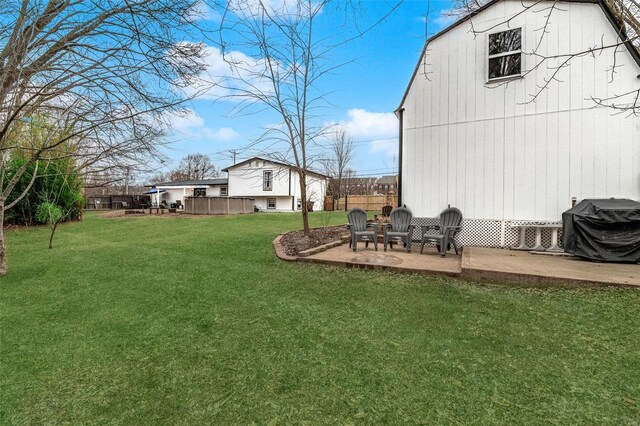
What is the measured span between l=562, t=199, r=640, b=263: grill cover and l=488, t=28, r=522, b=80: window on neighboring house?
3259mm

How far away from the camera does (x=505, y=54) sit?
21.5 feet

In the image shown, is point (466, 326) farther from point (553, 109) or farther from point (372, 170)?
point (372, 170)

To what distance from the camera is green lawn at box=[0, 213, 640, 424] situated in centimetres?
180

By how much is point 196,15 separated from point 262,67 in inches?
133

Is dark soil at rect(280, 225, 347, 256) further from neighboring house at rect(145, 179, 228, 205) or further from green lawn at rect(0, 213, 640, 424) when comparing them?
neighboring house at rect(145, 179, 228, 205)

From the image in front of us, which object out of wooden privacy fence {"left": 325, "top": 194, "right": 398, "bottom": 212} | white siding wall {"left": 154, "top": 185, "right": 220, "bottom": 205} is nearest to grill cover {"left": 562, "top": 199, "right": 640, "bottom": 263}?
wooden privacy fence {"left": 325, "top": 194, "right": 398, "bottom": 212}

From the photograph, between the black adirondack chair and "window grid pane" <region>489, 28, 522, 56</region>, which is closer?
the black adirondack chair

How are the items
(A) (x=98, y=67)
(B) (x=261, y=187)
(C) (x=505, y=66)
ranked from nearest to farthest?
(A) (x=98, y=67) → (C) (x=505, y=66) → (B) (x=261, y=187)

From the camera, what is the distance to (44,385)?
6.65 ft

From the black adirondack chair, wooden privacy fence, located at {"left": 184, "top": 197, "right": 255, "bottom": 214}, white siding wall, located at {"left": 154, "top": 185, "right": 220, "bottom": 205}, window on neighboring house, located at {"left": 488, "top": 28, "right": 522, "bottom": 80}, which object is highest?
window on neighboring house, located at {"left": 488, "top": 28, "right": 522, "bottom": 80}

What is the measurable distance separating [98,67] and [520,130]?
24.6ft

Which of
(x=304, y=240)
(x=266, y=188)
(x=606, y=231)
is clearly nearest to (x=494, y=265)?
(x=606, y=231)

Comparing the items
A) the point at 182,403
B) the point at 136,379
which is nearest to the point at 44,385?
the point at 136,379

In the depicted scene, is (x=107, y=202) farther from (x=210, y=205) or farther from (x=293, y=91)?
(x=293, y=91)
